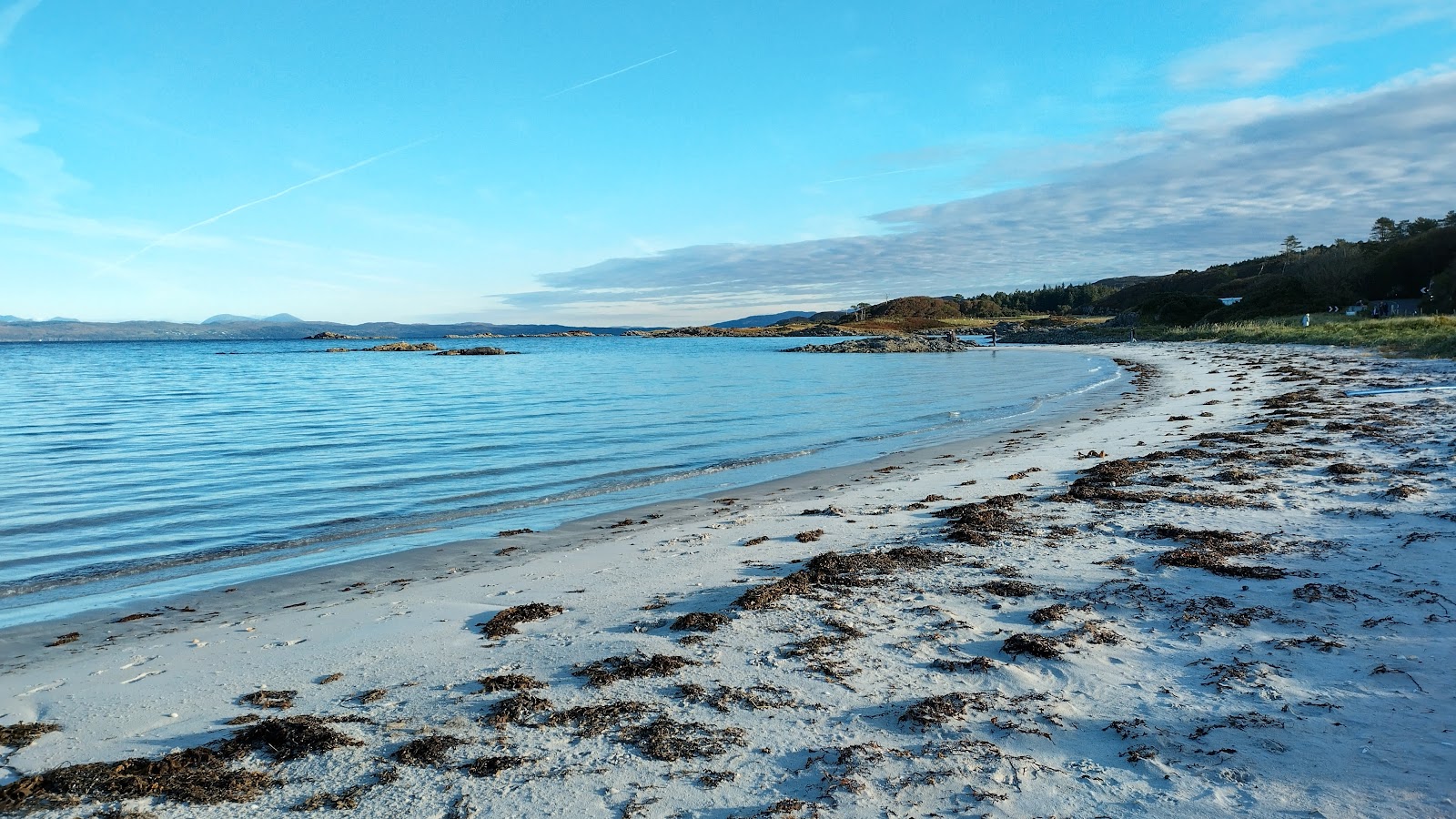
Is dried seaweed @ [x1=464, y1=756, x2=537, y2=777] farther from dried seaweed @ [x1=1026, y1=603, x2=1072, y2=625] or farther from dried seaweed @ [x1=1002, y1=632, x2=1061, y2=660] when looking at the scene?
dried seaweed @ [x1=1026, y1=603, x2=1072, y2=625]

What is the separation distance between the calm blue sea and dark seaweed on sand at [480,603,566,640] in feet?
12.4

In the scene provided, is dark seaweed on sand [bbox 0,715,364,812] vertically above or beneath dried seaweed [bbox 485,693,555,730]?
above

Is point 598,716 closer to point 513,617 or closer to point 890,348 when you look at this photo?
point 513,617

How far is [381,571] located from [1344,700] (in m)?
8.14

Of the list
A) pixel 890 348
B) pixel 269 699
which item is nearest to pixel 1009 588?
pixel 269 699

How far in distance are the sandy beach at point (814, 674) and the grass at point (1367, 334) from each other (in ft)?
90.9

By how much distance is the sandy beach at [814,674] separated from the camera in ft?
12.1

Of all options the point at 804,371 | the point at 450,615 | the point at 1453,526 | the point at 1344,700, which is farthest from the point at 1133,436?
the point at 804,371

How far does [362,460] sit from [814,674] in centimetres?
1346

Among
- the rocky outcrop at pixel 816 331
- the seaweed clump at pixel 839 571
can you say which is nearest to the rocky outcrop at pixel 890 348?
the rocky outcrop at pixel 816 331

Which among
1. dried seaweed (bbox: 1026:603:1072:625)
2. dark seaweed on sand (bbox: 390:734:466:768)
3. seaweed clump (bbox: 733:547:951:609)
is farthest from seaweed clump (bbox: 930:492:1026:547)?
dark seaweed on sand (bbox: 390:734:466:768)

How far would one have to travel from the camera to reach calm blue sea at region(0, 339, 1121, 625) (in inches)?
370

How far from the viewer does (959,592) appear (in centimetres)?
641

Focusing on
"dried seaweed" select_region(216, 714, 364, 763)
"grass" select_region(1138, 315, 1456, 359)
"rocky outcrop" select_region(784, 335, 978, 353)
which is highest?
"grass" select_region(1138, 315, 1456, 359)
